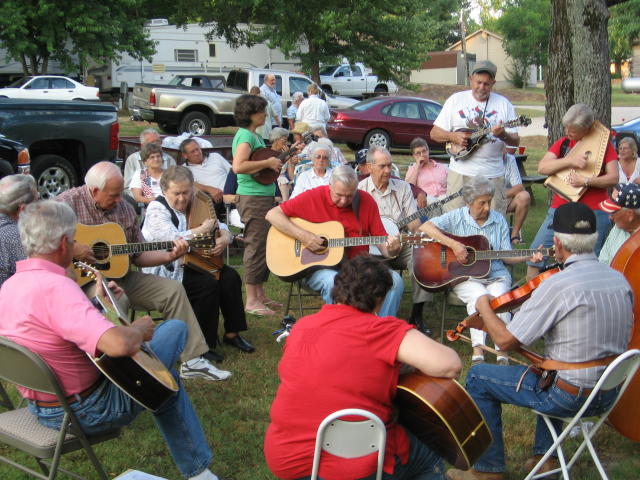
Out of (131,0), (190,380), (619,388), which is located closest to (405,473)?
(619,388)

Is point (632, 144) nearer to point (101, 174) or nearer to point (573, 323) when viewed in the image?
point (573, 323)

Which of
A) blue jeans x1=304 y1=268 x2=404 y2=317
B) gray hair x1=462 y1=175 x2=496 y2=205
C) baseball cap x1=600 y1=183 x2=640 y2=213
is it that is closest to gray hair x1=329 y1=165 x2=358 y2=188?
blue jeans x1=304 y1=268 x2=404 y2=317

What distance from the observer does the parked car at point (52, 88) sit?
2353 cm

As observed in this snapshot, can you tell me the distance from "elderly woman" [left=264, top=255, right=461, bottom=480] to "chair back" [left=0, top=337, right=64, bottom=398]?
89 centimetres

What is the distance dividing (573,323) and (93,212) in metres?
2.99

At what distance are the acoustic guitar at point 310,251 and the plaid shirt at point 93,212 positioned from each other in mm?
1147

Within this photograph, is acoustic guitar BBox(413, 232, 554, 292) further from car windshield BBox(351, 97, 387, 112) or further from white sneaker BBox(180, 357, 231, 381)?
car windshield BBox(351, 97, 387, 112)

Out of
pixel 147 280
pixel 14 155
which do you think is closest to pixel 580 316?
pixel 147 280

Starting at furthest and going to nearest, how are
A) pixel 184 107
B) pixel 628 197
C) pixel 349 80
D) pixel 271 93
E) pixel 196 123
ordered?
1. pixel 349 80
2. pixel 196 123
3. pixel 184 107
4. pixel 271 93
5. pixel 628 197

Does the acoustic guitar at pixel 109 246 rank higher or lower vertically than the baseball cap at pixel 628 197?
lower

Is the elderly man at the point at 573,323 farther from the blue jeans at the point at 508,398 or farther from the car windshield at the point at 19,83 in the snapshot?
the car windshield at the point at 19,83

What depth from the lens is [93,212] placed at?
4852mm

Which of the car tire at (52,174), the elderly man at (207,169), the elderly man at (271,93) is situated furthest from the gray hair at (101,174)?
the elderly man at (271,93)

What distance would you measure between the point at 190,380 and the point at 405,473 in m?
2.43
